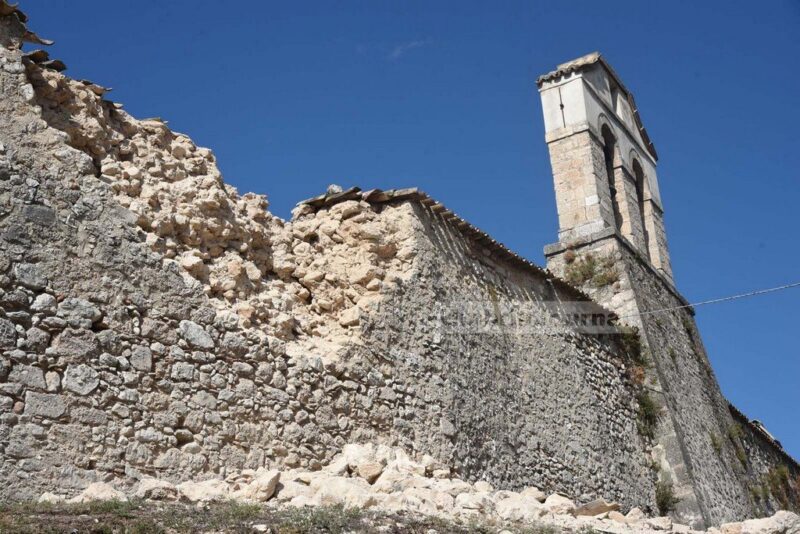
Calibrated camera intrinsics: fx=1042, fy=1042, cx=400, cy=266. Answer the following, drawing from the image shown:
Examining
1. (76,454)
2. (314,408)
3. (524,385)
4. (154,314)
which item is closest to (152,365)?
(154,314)

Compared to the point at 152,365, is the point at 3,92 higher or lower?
higher

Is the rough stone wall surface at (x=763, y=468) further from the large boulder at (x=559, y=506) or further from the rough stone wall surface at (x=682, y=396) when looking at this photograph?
the large boulder at (x=559, y=506)

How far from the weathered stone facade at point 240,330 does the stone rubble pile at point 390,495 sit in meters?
0.21

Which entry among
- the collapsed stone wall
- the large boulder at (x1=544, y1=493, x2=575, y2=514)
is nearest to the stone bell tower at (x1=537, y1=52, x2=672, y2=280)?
the collapsed stone wall

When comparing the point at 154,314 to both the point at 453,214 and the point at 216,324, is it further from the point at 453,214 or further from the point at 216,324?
the point at 453,214

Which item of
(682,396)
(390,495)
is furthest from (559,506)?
(682,396)

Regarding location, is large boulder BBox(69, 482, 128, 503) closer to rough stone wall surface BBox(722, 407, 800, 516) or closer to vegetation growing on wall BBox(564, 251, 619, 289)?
vegetation growing on wall BBox(564, 251, 619, 289)

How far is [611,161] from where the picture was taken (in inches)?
704

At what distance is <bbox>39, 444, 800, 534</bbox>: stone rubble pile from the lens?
6.91 meters

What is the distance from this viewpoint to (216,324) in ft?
26.2

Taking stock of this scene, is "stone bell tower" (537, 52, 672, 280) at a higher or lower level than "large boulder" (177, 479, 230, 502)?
higher

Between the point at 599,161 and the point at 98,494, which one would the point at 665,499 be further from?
the point at 98,494

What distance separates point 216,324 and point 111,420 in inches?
50.3

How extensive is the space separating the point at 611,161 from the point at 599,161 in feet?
4.22
